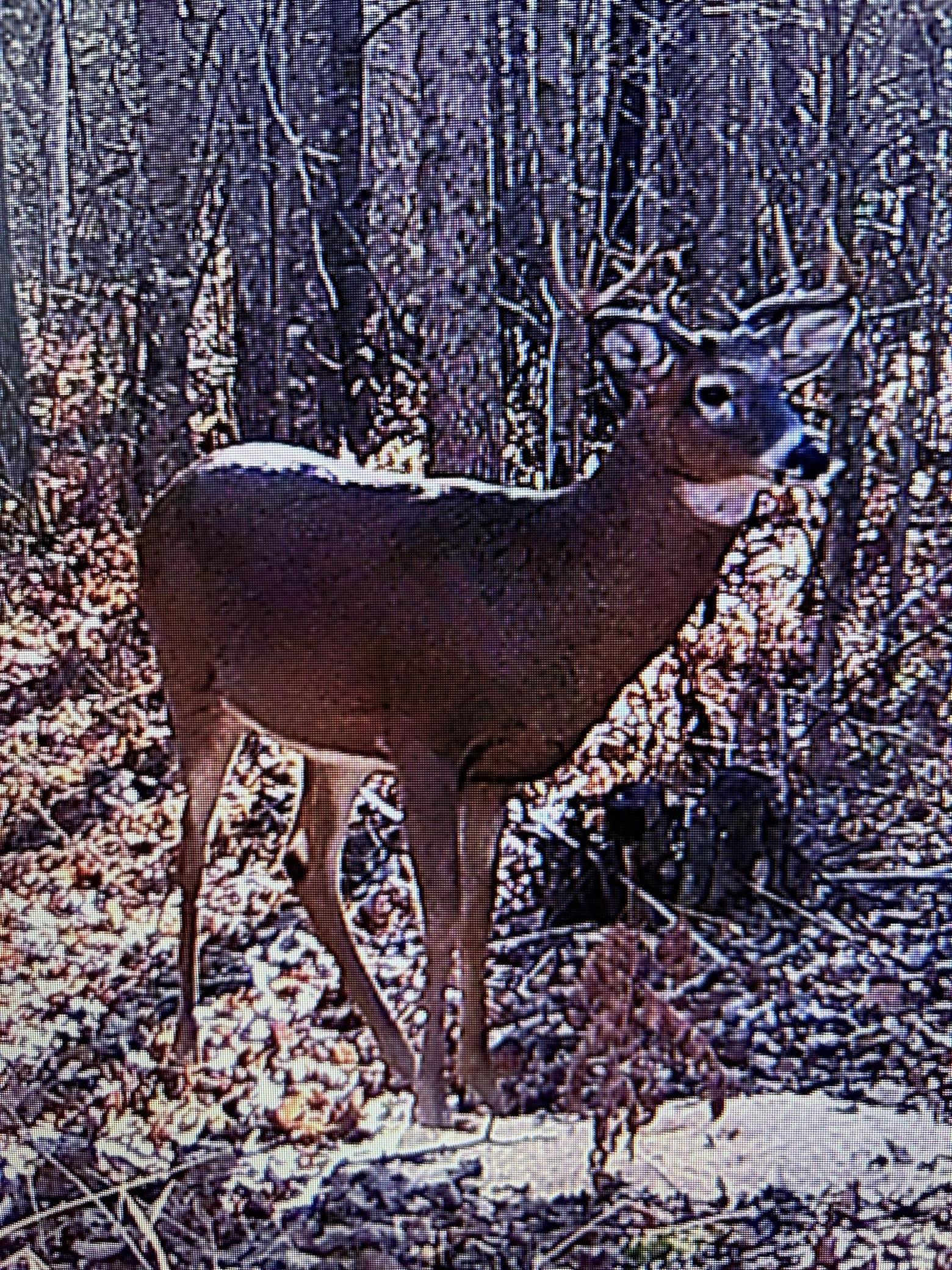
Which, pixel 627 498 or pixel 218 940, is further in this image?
pixel 218 940

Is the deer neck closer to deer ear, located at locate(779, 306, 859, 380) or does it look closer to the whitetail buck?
the whitetail buck

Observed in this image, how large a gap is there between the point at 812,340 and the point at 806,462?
100 mm

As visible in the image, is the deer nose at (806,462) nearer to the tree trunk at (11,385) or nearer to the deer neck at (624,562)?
the deer neck at (624,562)

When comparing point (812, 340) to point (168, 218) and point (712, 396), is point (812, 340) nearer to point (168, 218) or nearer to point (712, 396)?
point (712, 396)

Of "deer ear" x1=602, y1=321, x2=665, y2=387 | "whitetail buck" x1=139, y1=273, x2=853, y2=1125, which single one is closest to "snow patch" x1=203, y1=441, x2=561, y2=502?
"whitetail buck" x1=139, y1=273, x2=853, y2=1125

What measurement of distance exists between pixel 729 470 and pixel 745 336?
4.4 inches

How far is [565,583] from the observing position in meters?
1.36

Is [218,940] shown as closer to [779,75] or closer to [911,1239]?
[911,1239]

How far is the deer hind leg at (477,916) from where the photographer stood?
1400 millimetres

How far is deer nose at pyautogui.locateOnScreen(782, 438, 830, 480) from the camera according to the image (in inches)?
50.8

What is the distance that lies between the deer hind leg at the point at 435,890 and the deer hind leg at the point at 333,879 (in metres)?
0.04

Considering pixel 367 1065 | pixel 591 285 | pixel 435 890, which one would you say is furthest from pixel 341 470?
pixel 367 1065

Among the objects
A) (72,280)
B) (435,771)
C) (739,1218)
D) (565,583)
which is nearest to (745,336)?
(565,583)

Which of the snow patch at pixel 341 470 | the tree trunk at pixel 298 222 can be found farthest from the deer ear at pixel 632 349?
the tree trunk at pixel 298 222
